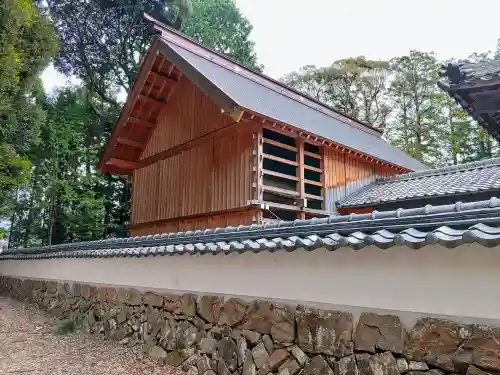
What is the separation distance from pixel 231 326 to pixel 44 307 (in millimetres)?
6445

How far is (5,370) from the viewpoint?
15.6ft

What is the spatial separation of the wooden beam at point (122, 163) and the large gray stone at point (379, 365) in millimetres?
9986

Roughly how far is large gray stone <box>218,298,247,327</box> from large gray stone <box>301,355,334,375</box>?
891 millimetres

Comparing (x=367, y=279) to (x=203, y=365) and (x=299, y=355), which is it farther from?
(x=203, y=365)

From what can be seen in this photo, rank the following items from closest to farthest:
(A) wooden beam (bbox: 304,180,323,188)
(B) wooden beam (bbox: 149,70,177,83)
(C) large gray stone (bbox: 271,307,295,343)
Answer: (C) large gray stone (bbox: 271,307,295,343)
(A) wooden beam (bbox: 304,180,323,188)
(B) wooden beam (bbox: 149,70,177,83)

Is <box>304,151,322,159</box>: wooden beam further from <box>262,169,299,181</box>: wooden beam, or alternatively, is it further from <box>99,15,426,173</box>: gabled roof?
<box>262,169,299,181</box>: wooden beam

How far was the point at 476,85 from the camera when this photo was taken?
3824 mm

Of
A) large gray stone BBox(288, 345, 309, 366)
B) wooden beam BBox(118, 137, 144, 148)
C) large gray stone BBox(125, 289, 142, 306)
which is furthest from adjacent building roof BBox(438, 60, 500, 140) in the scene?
wooden beam BBox(118, 137, 144, 148)

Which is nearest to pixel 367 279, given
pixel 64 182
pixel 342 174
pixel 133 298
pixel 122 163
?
pixel 133 298

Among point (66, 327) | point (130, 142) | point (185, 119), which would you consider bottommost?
point (66, 327)

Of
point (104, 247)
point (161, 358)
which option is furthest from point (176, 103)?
point (161, 358)

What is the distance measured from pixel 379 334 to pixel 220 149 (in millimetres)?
6413

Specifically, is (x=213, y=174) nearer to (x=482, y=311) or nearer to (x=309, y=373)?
(x=309, y=373)

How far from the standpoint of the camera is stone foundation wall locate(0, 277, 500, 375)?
236 centimetres
